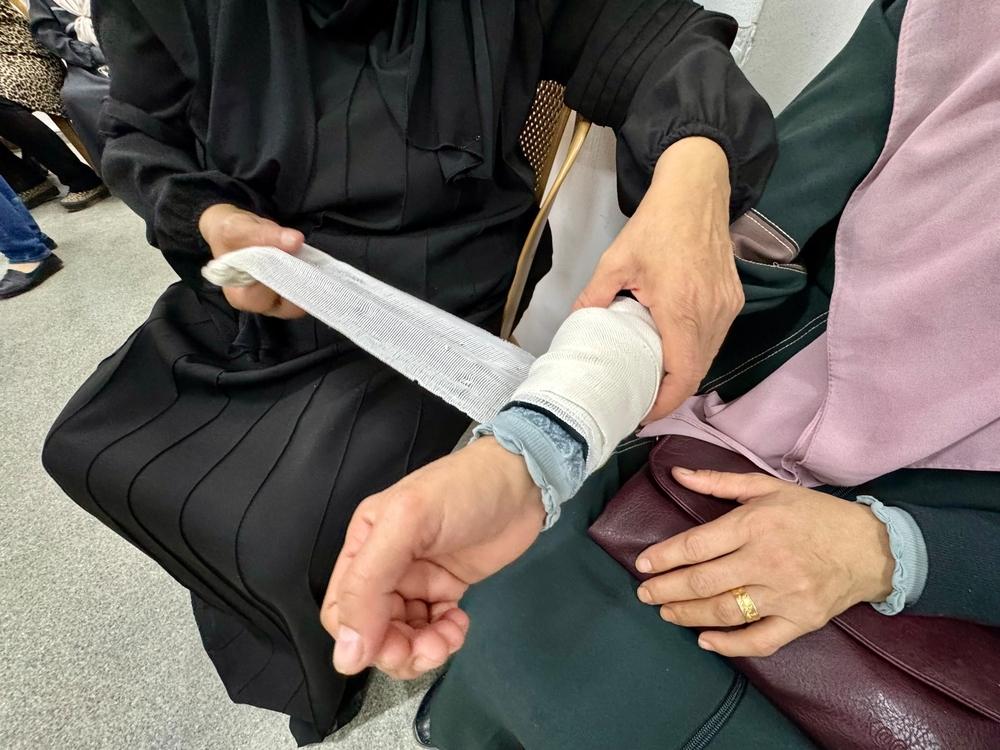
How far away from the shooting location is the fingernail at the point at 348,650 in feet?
0.79

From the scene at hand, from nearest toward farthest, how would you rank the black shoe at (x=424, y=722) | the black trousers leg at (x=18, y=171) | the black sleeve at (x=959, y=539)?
the black sleeve at (x=959, y=539), the black shoe at (x=424, y=722), the black trousers leg at (x=18, y=171)

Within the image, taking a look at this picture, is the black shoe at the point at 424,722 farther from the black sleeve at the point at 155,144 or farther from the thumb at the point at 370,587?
the black sleeve at the point at 155,144

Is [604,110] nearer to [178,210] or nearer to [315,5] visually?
[315,5]

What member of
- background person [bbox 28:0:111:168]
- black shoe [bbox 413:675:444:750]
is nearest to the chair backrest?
black shoe [bbox 413:675:444:750]

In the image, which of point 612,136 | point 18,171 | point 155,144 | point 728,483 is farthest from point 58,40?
point 728,483

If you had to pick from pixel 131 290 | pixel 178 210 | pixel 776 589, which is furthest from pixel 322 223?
pixel 131 290

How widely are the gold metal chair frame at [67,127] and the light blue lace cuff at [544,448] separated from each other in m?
1.90

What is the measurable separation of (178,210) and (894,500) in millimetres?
713

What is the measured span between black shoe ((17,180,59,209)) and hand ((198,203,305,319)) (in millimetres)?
2039

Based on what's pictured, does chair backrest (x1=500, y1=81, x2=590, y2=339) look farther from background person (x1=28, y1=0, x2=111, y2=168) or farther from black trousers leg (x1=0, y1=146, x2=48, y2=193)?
black trousers leg (x1=0, y1=146, x2=48, y2=193)

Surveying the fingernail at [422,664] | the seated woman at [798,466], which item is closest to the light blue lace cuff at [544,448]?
the seated woman at [798,466]

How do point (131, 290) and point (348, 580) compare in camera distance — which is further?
point (131, 290)

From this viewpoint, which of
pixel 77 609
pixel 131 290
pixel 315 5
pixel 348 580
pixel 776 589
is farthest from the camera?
pixel 131 290

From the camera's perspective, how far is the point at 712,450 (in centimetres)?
45
